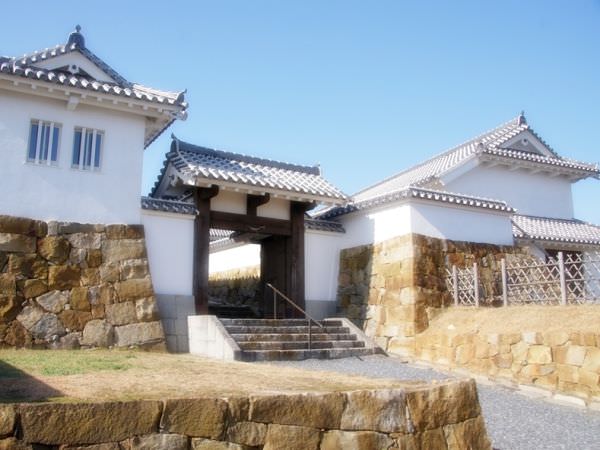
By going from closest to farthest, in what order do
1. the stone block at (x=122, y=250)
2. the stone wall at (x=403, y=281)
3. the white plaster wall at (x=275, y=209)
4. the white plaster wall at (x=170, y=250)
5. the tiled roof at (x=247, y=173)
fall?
the stone block at (x=122, y=250) → the white plaster wall at (x=170, y=250) → the tiled roof at (x=247, y=173) → the stone wall at (x=403, y=281) → the white plaster wall at (x=275, y=209)

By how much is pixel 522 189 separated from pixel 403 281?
27.3ft

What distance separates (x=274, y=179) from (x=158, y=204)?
3.05 m

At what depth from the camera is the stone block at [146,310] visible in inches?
432

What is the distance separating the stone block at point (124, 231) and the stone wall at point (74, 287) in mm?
20

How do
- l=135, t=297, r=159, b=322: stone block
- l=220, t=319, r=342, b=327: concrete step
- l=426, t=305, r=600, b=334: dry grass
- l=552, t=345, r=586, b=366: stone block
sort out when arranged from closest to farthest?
l=552, t=345, r=586, b=366: stone block → l=426, t=305, r=600, b=334: dry grass → l=135, t=297, r=159, b=322: stone block → l=220, t=319, r=342, b=327: concrete step

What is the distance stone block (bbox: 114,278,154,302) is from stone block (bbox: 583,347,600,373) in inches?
322

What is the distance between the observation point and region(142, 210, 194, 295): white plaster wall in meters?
11.9

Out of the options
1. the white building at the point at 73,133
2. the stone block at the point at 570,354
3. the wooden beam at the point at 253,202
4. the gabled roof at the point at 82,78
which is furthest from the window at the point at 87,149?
the stone block at the point at 570,354

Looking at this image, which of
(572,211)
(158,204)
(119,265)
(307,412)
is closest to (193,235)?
(158,204)

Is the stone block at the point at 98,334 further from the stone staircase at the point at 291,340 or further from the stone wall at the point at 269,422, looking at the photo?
the stone wall at the point at 269,422

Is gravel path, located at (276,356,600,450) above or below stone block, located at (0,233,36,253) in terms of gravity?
below

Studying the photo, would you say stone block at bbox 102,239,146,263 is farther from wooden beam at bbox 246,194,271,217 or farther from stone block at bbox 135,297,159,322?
wooden beam at bbox 246,194,271,217

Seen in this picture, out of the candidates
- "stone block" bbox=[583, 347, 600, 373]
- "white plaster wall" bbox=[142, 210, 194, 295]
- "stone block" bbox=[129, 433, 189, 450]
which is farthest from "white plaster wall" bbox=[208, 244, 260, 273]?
"stone block" bbox=[129, 433, 189, 450]

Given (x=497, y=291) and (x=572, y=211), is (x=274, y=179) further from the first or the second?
(x=572, y=211)
